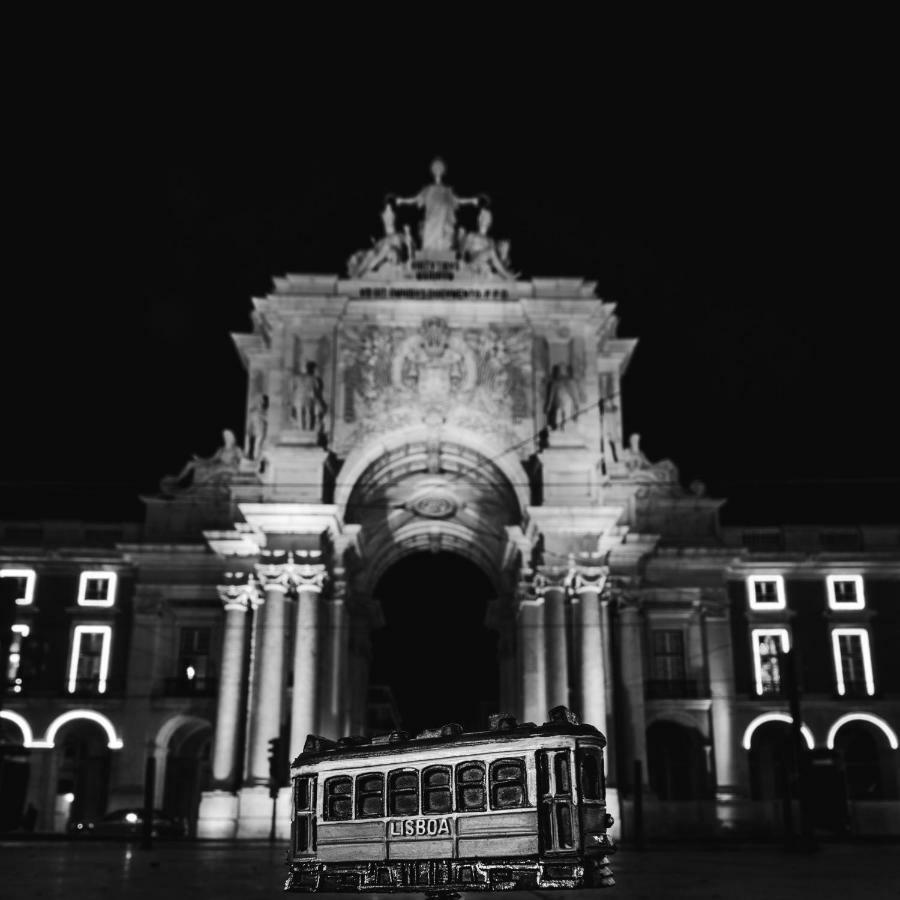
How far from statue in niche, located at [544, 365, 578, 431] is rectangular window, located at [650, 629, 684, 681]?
33.2ft

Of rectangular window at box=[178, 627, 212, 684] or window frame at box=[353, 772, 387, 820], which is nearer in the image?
window frame at box=[353, 772, 387, 820]

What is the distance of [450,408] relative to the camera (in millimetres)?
44375

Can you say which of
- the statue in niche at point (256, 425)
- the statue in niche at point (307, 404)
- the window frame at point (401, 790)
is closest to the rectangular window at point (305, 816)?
the window frame at point (401, 790)

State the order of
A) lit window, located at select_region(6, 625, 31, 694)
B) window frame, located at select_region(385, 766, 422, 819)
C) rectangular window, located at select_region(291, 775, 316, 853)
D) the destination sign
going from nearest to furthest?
1. the destination sign
2. window frame, located at select_region(385, 766, 422, 819)
3. rectangular window, located at select_region(291, 775, 316, 853)
4. lit window, located at select_region(6, 625, 31, 694)

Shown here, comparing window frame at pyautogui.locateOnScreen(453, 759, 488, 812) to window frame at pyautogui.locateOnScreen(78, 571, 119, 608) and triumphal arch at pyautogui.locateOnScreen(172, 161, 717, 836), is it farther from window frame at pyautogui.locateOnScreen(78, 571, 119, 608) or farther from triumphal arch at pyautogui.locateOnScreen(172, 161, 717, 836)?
window frame at pyautogui.locateOnScreen(78, 571, 119, 608)

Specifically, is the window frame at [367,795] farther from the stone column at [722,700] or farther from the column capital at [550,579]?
the stone column at [722,700]

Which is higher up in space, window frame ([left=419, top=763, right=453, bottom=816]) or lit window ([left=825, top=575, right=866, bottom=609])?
lit window ([left=825, top=575, right=866, bottom=609])

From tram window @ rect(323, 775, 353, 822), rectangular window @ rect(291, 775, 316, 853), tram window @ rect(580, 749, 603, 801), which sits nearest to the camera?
tram window @ rect(580, 749, 603, 801)

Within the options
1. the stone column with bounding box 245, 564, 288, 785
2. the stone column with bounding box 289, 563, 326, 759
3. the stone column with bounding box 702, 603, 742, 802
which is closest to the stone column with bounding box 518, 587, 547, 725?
the stone column with bounding box 289, 563, 326, 759

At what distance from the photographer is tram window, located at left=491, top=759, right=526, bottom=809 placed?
12.0 metres

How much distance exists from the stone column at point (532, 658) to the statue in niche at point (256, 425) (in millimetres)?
13088

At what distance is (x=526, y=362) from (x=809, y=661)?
18018mm

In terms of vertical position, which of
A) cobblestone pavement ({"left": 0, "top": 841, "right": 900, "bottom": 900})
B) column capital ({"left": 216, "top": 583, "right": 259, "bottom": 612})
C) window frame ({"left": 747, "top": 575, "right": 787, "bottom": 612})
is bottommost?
cobblestone pavement ({"left": 0, "top": 841, "right": 900, "bottom": 900})

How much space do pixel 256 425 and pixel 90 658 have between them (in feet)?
40.0
